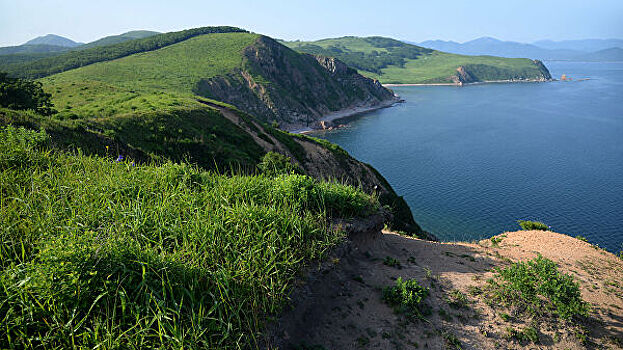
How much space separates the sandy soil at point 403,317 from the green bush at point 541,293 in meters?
0.45

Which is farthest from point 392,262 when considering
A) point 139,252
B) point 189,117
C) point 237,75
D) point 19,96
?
point 237,75

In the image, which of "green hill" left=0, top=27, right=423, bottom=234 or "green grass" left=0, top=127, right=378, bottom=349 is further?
"green hill" left=0, top=27, right=423, bottom=234

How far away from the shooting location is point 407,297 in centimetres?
1070

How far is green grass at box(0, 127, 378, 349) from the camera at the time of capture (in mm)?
5258

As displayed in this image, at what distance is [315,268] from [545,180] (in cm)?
7973

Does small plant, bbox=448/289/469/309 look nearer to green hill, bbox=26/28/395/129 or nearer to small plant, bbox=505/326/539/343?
small plant, bbox=505/326/539/343

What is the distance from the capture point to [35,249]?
20.7 ft

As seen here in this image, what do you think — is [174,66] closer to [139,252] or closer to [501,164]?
[501,164]

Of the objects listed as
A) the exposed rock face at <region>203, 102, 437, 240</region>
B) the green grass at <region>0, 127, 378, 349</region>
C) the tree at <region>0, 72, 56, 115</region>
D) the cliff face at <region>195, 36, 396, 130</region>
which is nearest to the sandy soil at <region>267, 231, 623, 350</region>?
the green grass at <region>0, 127, 378, 349</region>

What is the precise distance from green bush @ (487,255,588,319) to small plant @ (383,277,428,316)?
294 centimetres

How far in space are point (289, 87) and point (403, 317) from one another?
479 feet

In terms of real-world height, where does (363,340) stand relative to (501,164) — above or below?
above

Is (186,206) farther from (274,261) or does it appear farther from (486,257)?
(486,257)

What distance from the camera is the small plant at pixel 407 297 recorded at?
10.5 m
